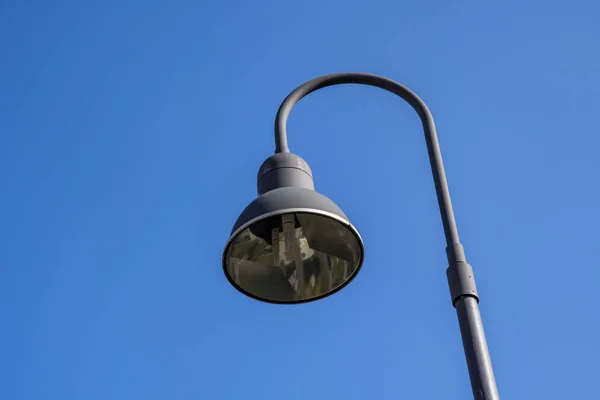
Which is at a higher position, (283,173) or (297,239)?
(283,173)

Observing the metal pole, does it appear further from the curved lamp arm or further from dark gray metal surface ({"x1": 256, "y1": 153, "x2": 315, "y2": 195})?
dark gray metal surface ({"x1": 256, "y1": 153, "x2": 315, "y2": 195})

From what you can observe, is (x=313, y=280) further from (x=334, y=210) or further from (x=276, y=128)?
(x=276, y=128)

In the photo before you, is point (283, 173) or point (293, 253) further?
point (283, 173)

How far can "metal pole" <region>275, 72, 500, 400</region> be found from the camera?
399 cm

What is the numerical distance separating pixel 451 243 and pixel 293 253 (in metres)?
0.99

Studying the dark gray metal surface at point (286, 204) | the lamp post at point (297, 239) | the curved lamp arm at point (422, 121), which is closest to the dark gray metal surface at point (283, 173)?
the lamp post at point (297, 239)

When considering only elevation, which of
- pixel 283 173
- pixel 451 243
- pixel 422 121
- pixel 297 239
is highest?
pixel 422 121

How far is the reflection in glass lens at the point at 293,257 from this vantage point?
500 cm

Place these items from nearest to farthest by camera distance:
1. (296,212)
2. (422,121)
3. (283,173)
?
(296,212) < (283,173) < (422,121)

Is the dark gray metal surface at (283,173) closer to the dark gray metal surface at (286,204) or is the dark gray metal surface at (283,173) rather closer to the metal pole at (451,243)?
the metal pole at (451,243)

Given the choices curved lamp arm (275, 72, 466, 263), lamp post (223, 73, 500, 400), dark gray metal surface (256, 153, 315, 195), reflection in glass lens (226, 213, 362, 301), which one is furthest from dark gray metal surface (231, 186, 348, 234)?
curved lamp arm (275, 72, 466, 263)

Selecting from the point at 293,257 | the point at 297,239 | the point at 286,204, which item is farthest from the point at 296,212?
the point at 293,257

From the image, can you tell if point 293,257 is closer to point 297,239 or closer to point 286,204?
point 297,239

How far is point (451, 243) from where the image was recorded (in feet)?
15.4
